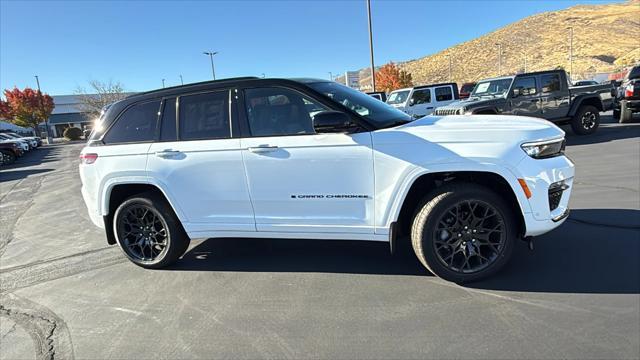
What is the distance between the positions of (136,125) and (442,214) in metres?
3.26

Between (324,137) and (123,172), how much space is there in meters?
2.24

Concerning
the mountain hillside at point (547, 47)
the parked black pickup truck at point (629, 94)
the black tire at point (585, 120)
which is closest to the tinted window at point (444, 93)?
the black tire at point (585, 120)

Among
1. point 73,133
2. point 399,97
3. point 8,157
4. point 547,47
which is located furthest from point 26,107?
point 547,47

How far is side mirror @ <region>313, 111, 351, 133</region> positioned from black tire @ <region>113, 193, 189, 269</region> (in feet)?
6.39

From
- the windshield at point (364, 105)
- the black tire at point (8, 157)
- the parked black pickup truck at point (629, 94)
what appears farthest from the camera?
the black tire at point (8, 157)

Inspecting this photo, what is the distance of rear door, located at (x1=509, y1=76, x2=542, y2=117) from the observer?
36.2ft

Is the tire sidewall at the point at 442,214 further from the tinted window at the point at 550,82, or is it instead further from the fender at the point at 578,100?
the fender at the point at 578,100

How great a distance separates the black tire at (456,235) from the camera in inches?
125

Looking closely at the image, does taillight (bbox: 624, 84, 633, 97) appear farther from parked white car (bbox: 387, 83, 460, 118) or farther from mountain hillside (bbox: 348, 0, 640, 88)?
mountain hillside (bbox: 348, 0, 640, 88)

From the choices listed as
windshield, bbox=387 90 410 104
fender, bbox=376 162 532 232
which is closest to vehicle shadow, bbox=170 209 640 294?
fender, bbox=376 162 532 232

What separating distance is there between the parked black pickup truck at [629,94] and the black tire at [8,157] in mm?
26868

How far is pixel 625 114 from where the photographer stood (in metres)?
13.2

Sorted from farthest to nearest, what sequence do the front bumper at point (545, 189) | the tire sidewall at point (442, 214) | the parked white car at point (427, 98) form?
the parked white car at point (427, 98) → the tire sidewall at point (442, 214) → the front bumper at point (545, 189)

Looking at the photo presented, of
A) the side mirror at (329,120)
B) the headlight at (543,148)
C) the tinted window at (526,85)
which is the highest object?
the tinted window at (526,85)
